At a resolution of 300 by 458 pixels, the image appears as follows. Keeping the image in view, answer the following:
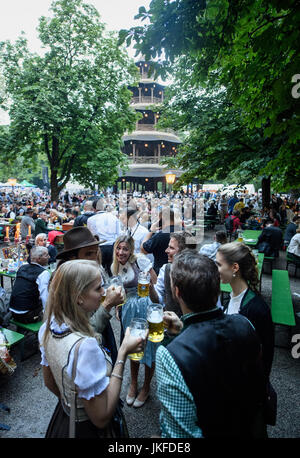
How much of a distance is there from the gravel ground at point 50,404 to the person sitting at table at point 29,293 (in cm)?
68

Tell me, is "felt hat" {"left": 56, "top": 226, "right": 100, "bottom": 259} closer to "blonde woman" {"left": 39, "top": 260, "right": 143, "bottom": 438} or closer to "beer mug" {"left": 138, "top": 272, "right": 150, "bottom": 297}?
"beer mug" {"left": 138, "top": 272, "right": 150, "bottom": 297}

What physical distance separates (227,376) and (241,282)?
4.19 ft

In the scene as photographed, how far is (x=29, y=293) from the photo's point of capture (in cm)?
405

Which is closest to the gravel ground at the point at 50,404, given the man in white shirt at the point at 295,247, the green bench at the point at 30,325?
the green bench at the point at 30,325

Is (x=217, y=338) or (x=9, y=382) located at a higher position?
(x=217, y=338)

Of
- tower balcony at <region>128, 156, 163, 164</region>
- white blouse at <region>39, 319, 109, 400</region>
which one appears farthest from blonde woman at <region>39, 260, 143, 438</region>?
tower balcony at <region>128, 156, 163, 164</region>

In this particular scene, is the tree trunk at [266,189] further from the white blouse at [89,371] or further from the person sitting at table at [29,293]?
the white blouse at [89,371]

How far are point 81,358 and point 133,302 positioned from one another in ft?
5.43

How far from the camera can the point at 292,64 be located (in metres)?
2.60

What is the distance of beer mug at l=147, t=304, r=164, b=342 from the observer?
6.07 feet

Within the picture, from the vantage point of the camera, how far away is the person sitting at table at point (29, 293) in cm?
400
